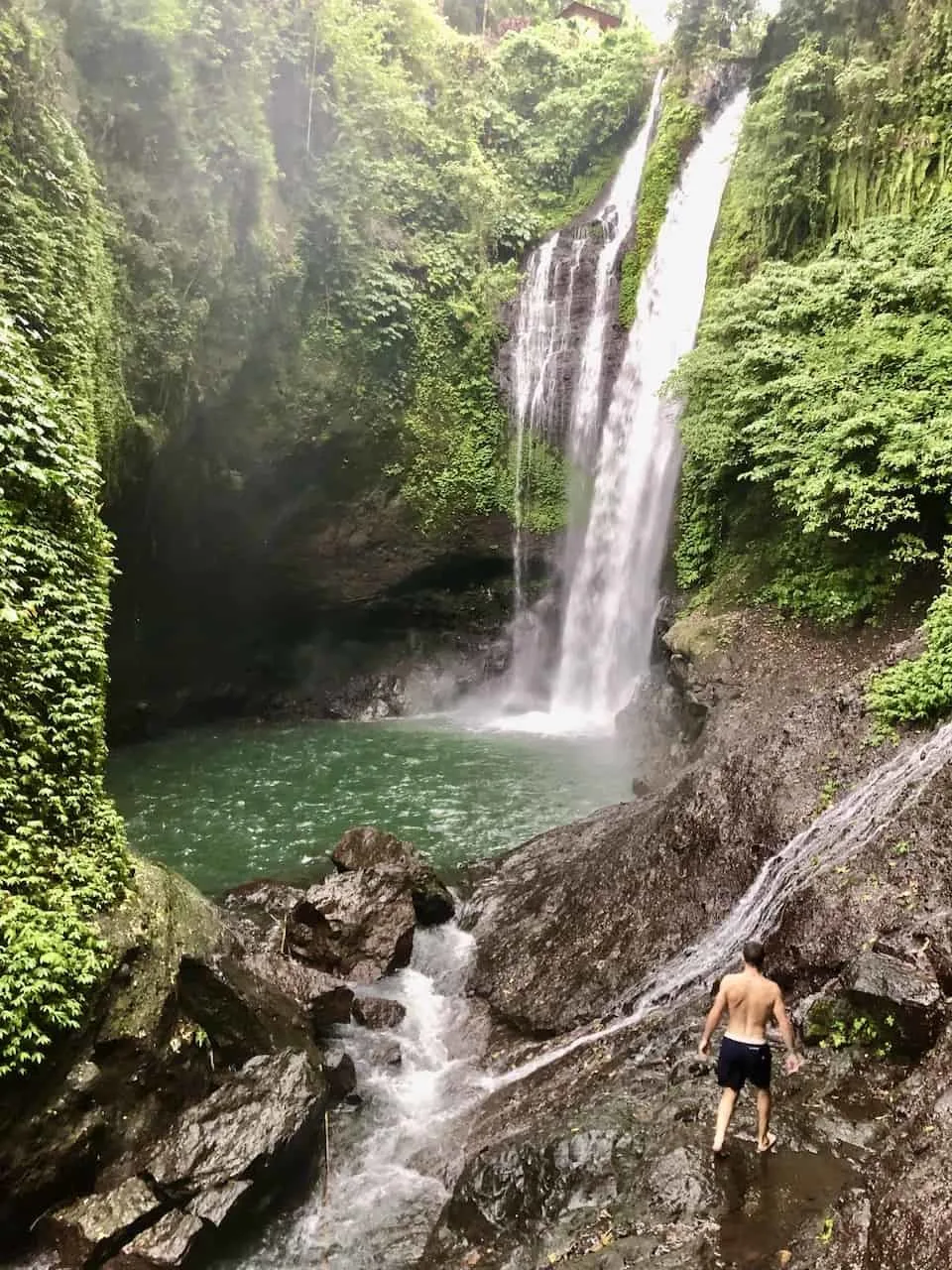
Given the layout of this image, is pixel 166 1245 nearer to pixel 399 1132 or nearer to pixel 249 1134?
pixel 249 1134

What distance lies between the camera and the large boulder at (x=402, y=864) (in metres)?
8.69

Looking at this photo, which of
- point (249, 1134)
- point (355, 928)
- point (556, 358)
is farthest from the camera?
point (556, 358)

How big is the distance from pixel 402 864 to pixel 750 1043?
17.1 ft

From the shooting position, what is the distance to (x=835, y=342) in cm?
989

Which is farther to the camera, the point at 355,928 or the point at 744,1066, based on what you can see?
the point at 355,928

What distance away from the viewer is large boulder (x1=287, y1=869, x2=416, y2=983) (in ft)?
26.0

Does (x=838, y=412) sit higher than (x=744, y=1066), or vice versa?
(x=838, y=412)

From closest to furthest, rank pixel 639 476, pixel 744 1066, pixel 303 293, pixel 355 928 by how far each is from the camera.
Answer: pixel 744 1066, pixel 355 928, pixel 303 293, pixel 639 476

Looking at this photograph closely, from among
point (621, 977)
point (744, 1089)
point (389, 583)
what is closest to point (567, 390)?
point (389, 583)

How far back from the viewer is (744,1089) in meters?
5.18

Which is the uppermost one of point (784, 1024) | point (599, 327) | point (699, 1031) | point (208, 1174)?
point (599, 327)

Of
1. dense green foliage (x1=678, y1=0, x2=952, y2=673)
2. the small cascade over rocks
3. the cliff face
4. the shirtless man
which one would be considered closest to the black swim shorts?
the shirtless man

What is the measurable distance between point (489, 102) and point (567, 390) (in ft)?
30.5

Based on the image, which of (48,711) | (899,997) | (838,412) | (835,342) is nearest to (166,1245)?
(48,711)
